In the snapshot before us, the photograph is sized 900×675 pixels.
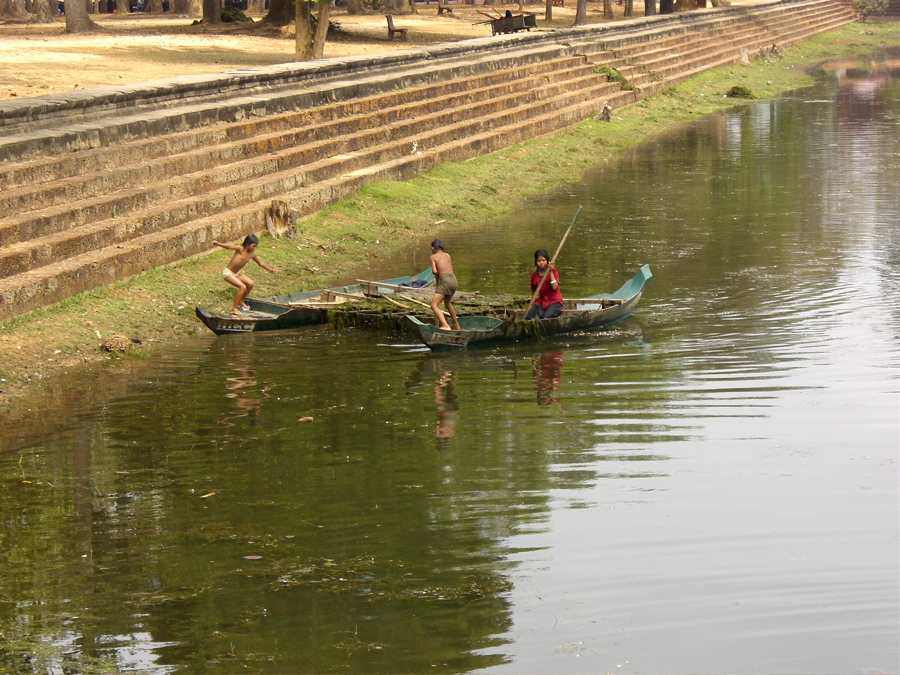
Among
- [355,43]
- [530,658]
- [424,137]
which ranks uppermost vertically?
[355,43]

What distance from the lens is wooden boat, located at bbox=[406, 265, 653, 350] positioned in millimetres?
12391

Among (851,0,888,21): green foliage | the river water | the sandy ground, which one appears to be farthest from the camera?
A: (851,0,888,21): green foliage

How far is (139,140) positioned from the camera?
53.4 ft

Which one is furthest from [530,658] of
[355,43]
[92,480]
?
[355,43]

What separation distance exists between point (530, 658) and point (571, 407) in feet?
14.1

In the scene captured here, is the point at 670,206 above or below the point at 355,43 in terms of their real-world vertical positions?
below

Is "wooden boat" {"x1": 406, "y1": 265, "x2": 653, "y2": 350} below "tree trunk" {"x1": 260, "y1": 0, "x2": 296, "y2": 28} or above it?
below

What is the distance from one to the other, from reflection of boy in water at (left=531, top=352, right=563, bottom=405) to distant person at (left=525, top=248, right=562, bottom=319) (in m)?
0.80

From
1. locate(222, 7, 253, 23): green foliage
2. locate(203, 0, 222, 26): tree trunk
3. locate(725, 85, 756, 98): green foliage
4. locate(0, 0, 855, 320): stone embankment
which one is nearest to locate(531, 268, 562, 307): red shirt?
locate(0, 0, 855, 320): stone embankment

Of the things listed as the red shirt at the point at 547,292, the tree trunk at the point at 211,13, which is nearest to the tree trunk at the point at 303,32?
the tree trunk at the point at 211,13

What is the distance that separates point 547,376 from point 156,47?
70.9ft

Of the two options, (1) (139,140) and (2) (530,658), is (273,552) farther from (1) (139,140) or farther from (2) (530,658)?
(1) (139,140)

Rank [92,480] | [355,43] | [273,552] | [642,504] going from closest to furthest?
1. [273,552]
2. [642,504]
3. [92,480]
4. [355,43]

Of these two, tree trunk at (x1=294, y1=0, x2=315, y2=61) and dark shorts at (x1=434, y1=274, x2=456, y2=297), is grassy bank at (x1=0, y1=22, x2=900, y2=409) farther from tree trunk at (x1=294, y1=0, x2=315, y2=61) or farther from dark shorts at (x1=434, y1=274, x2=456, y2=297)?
tree trunk at (x1=294, y1=0, x2=315, y2=61)
